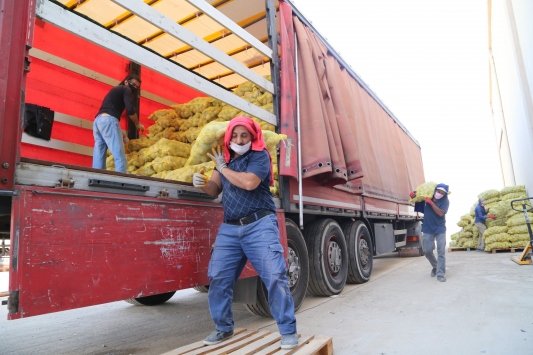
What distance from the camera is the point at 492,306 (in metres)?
4.23

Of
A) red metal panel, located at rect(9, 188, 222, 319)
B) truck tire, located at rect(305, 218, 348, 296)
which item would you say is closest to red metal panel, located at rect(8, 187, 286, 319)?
red metal panel, located at rect(9, 188, 222, 319)

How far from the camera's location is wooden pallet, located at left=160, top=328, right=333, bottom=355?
259cm

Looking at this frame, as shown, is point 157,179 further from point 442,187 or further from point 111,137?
point 442,187

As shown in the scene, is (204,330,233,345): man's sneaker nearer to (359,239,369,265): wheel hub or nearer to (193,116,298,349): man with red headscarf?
(193,116,298,349): man with red headscarf

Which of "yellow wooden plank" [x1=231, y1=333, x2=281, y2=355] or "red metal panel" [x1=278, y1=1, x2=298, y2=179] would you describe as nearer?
"yellow wooden plank" [x1=231, y1=333, x2=281, y2=355]

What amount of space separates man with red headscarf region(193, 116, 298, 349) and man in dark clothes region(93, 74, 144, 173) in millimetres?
1826

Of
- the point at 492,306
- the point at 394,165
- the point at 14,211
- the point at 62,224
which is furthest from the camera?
the point at 394,165

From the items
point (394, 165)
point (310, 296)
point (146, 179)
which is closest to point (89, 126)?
point (146, 179)

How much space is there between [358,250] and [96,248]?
186 inches

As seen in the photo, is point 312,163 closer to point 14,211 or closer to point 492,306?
point 492,306

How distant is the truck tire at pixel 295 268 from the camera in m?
4.16

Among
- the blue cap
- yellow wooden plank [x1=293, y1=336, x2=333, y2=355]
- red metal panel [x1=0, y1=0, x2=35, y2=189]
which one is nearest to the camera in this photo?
red metal panel [x1=0, y1=0, x2=35, y2=189]

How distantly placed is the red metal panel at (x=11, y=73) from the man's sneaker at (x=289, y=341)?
6.43 ft

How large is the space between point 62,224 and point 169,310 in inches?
131
